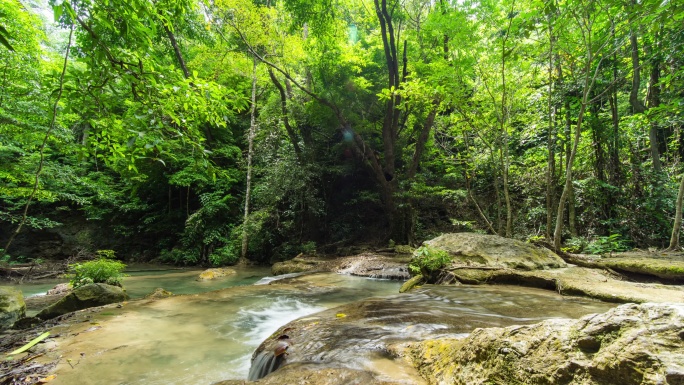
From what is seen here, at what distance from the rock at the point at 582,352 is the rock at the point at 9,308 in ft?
19.7

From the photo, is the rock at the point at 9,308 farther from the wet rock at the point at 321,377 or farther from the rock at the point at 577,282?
the rock at the point at 577,282

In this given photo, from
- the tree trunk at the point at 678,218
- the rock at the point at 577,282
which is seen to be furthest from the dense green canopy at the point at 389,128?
the rock at the point at 577,282

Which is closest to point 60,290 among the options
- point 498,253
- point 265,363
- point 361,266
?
point 361,266

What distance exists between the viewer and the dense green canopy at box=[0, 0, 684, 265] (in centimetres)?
716

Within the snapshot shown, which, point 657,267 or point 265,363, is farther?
point 657,267

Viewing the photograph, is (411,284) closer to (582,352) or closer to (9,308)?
(582,352)

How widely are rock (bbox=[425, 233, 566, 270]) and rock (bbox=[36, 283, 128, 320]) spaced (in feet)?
21.8

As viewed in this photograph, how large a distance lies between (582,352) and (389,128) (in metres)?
11.7

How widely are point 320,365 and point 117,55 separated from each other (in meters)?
2.86

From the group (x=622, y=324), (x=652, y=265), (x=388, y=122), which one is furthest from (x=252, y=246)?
(x=622, y=324)

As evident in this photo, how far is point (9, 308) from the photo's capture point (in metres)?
4.73

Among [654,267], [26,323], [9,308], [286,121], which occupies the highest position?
[286,121]

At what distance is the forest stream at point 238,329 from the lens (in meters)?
2.96

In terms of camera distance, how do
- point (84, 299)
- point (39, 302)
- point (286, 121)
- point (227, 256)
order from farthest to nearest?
point (286, 121), point (227, 256), point (39, 302), point (84, 299)
